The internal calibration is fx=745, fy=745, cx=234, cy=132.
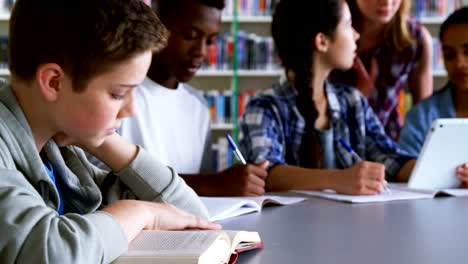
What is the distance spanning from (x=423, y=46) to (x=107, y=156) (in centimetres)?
166

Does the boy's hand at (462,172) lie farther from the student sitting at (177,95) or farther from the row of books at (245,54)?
the row of books at (245,54)

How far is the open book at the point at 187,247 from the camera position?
2.60 feet

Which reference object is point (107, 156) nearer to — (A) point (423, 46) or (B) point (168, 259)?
(B) point (168, 259)

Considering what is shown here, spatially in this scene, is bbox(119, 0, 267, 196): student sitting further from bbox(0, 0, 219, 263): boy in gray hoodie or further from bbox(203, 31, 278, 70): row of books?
bbox(203, 31, 278, 70): row of books

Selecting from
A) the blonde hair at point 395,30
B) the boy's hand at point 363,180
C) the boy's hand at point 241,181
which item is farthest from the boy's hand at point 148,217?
the blonde hair at point 395,30

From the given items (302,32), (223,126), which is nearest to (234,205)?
(302,32)

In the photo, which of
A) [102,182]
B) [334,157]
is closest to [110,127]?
[102,182]

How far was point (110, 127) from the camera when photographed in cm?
94

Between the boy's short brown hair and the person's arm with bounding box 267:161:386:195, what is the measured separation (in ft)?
2.46

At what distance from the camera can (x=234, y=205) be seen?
1298 millimetres

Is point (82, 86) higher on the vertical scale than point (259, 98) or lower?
higher

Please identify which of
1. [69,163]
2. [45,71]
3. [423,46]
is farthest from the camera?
[423,46]

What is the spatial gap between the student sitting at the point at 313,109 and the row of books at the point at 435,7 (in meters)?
2.12

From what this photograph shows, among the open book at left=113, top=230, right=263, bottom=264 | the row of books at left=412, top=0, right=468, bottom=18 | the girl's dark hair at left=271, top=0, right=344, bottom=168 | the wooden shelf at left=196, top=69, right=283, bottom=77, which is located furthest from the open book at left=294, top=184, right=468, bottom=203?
the row of books at left=412, top=0, right=468, bottom=18
